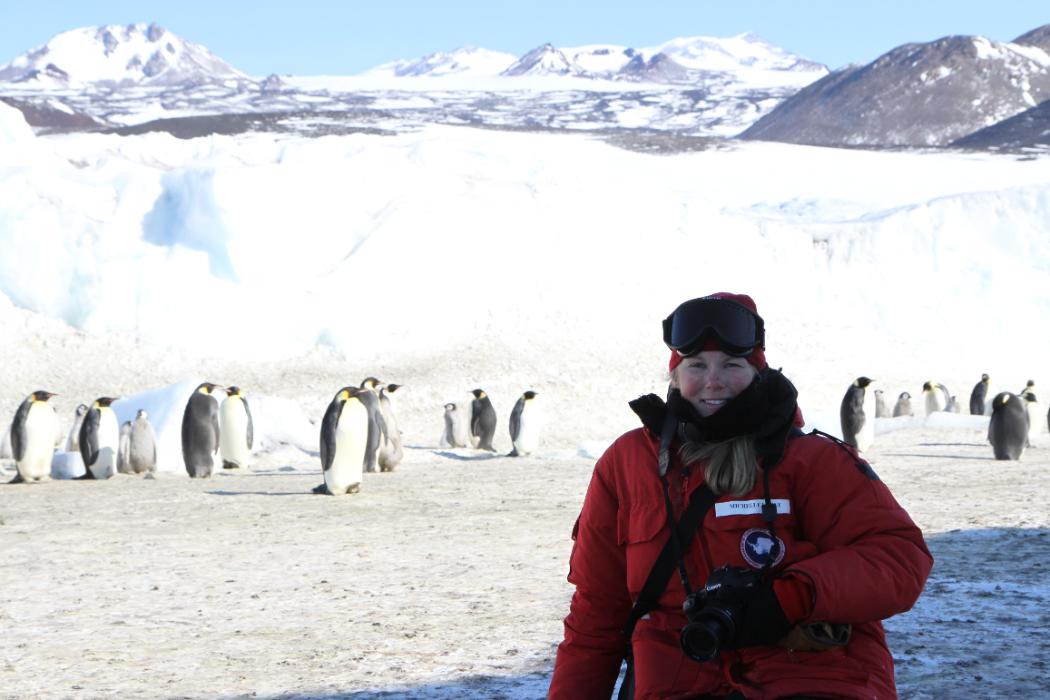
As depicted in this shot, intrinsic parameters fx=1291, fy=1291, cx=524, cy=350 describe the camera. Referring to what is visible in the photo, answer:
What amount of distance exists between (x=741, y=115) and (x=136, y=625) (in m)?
111

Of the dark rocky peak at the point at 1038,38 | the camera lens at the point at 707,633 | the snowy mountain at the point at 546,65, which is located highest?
the snowy mountain at the point at 546,65

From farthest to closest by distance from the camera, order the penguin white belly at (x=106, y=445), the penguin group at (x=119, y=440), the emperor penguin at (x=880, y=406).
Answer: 1. the emperor penguin at (x=880, y=406)
2. the penguin white belly at (x=106, y=445)
3. the penguin group at (x=119, y=440)

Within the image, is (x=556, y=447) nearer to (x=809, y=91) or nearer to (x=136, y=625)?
(x=136, y=625)

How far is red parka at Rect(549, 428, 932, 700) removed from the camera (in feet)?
6.07

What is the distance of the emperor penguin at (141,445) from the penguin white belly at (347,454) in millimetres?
3405

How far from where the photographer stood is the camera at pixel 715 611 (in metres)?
1.77

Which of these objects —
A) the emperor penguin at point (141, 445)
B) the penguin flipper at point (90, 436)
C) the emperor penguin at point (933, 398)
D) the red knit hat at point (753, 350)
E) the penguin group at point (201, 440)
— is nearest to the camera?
the red knit hat at point (753, 350)

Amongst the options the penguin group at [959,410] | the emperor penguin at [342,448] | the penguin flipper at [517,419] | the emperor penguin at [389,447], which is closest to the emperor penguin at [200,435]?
the emperor penguin at [389,447]

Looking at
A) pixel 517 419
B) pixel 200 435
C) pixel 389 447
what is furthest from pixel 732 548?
pixel 517 419

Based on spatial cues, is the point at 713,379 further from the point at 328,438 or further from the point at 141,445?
the point at 141,445

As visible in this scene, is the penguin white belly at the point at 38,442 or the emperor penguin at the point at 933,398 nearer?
the penguin white belly at the point at 38,442

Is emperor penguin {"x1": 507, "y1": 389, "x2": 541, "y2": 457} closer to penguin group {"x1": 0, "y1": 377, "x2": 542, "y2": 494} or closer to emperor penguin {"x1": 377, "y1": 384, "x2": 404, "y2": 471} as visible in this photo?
penguin group {"x1": 0, "y1": 377, "x2": 542, "y2": 494}

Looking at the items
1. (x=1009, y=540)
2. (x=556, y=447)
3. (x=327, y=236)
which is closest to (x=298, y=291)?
(x=327, y=236)

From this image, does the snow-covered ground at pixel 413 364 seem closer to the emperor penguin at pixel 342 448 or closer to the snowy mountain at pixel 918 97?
the emperor penguin at pixel 342 448
